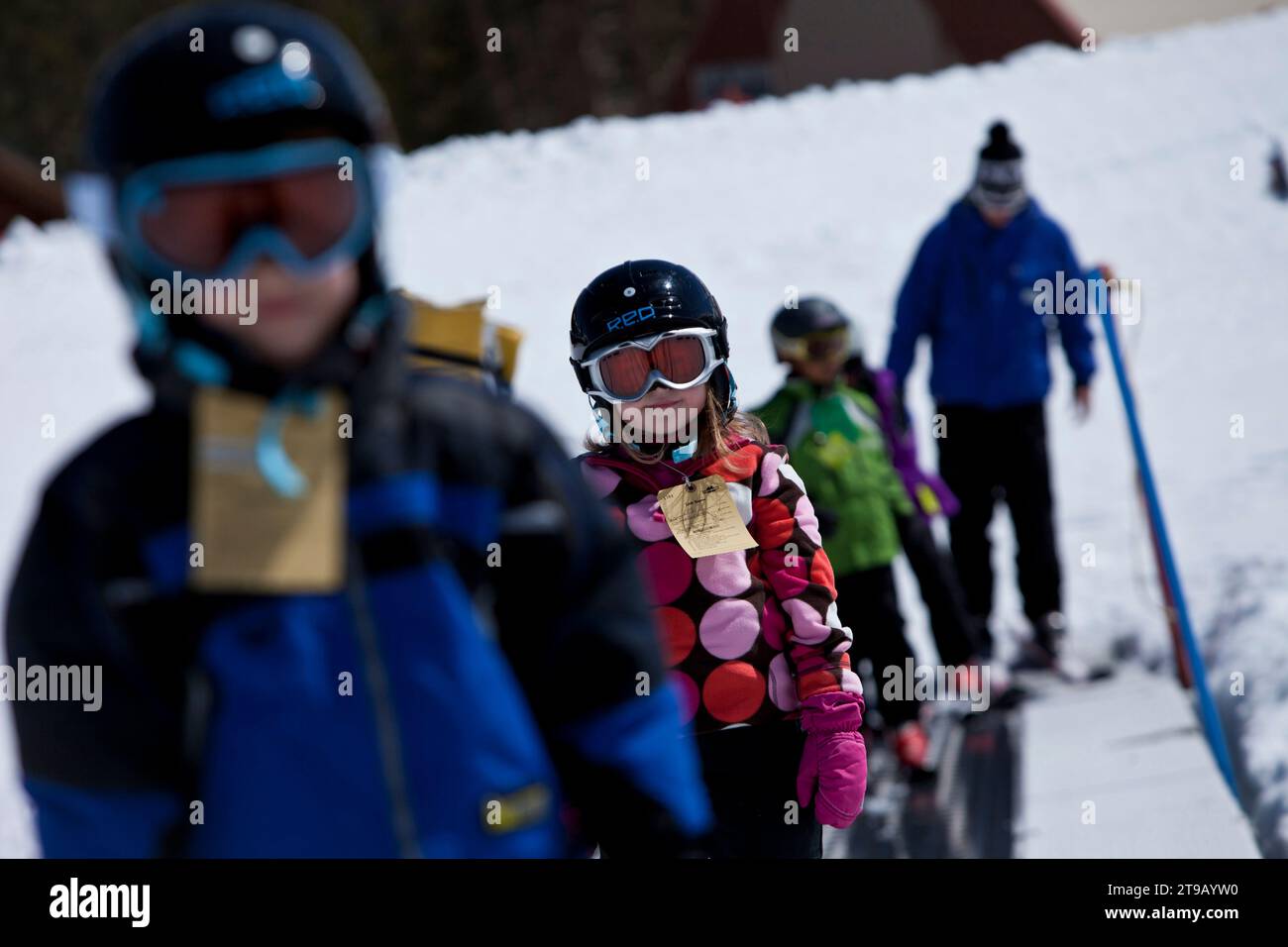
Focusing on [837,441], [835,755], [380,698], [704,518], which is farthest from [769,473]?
[837,441]

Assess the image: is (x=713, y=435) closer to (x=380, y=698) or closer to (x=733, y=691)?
(x=733, y=691)

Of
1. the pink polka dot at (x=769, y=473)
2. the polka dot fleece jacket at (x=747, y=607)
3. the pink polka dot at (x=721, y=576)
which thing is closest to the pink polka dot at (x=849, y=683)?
the polka dot fleece jacket at (x=747, y=607)

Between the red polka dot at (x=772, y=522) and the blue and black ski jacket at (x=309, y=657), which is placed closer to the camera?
the blue and black ski jacket at (x=309, y=657)

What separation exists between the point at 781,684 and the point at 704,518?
0.35 m

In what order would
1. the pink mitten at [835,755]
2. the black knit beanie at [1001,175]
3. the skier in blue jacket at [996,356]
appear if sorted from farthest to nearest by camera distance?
the skier in blue jacket at [996,356] → the black knit beanie at [1001,175] → the pink mitten at [835,755]

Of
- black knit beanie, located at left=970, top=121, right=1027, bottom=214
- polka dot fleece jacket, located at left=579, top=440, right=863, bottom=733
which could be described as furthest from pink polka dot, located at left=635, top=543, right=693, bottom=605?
black knit beanie, located at left=970, top=121, right=1027, bottom=214

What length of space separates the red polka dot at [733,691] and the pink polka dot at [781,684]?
0.8 inches

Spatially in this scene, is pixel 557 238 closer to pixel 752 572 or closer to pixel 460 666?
pixel 752 572

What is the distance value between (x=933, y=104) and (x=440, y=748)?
15637 mm

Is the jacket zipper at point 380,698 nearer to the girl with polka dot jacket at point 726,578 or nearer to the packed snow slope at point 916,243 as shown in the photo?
the girl with polka dot jacket at point 726,578

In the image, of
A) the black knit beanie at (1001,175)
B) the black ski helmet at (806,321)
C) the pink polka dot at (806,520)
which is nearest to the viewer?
the pink polka dot at (806,520)

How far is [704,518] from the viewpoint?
2.78m

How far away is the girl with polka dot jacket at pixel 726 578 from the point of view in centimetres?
278

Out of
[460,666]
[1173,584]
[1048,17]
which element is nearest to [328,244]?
[460,666]
